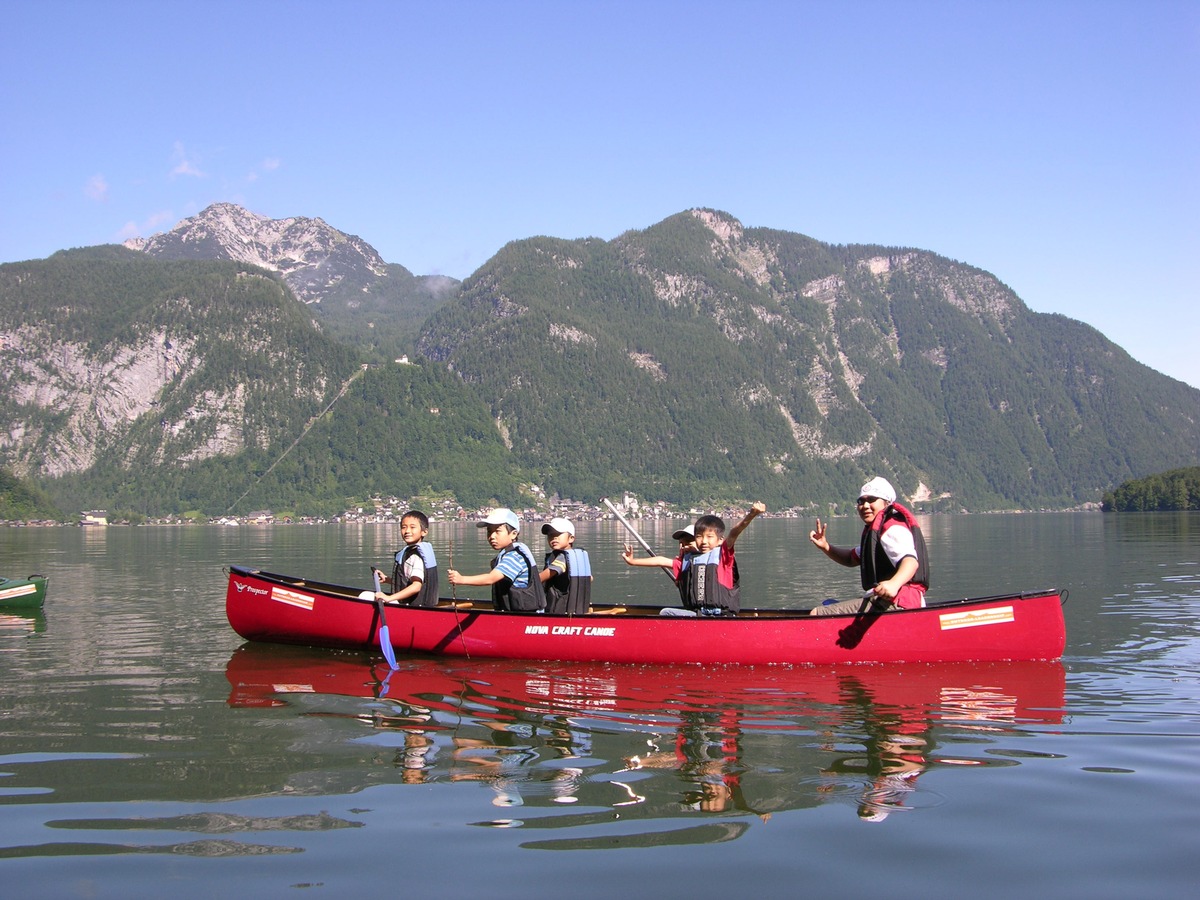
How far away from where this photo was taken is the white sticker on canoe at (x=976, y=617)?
1380cm

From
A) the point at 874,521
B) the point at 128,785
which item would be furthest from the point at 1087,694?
the point at 128,785

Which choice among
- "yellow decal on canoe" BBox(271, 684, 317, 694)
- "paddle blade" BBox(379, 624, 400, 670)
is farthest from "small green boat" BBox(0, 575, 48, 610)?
"yellow decal on canoe" BBox(271, 684, 317, 694)

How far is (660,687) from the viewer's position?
1279 centimetres

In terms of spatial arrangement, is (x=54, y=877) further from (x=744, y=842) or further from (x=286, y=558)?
(x=286, y=558)

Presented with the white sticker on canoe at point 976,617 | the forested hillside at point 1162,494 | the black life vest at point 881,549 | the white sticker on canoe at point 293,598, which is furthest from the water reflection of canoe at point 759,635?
the forested hillside at point 1162,494

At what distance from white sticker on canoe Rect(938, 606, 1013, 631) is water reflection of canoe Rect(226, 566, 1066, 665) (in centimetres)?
1

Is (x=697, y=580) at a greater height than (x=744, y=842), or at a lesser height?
greater

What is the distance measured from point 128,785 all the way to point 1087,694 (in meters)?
10.1

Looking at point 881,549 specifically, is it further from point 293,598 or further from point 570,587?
point 293,598

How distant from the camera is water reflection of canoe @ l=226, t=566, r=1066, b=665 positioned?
1380 cm

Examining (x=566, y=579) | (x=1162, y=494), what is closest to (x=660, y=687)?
(x=566, y=579)

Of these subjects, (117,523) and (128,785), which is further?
(117,523)

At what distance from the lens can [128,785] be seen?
8086 millimetres

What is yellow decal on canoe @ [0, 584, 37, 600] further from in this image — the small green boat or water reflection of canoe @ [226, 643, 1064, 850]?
water reflection of canoe @ [226, 643, 1064, 850]
